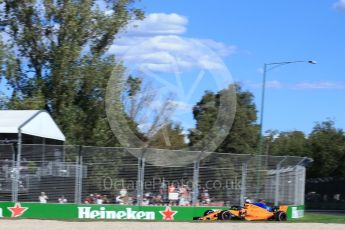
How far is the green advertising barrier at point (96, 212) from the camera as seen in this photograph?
73.9ft

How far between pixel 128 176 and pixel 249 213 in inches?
185

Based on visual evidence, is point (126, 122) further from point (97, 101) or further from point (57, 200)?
point (57, 200)

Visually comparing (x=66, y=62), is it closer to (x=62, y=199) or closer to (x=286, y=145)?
(x=62, y=199)

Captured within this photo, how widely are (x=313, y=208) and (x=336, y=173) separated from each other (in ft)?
20.6

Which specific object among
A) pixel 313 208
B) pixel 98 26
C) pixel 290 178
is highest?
pixel 98 26

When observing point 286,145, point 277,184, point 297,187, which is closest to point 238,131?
point 286,145

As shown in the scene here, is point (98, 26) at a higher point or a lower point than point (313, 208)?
higher

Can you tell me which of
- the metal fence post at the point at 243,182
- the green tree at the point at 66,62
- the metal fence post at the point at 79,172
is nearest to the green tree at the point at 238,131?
the green tree at the point at 66,62

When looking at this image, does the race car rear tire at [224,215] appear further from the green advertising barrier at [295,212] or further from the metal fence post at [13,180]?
the metal fence post at [13,180]

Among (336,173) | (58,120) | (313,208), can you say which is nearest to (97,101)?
(58,120)

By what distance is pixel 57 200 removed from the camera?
23.3 metres

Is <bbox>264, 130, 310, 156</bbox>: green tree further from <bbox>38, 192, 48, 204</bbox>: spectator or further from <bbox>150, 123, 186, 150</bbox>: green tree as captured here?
<bbox>38, 192, 48, 204</bbox>: spectator

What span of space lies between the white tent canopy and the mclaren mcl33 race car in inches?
291

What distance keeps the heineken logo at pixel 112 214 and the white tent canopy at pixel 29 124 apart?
4058mm
